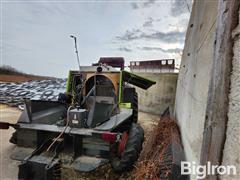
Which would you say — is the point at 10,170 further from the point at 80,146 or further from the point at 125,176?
the point at 125,176

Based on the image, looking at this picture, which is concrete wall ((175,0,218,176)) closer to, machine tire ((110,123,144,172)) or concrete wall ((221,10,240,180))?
concrete wall ((221,10,240,180))

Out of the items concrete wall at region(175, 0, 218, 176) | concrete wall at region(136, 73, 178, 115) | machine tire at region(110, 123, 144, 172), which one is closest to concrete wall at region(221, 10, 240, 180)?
concrete wall at region(175, 0, 218, 176)

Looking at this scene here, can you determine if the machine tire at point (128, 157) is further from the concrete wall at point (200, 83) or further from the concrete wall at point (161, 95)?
the concrete wall at point (161, 95)

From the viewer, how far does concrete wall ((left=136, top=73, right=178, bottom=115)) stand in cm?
849

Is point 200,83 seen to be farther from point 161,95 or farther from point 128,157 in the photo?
point 161,95

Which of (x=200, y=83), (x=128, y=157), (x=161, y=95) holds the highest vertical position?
(x=200, y=83)

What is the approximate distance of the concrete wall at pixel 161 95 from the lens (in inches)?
334

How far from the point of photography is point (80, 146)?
274 centimetres

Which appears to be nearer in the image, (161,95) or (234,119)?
(234,119)

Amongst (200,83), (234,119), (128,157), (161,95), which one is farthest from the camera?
(161,95)

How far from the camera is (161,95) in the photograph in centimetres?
870

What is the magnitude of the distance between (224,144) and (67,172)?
242 centimetres

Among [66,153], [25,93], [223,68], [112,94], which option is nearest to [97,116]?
[112,94]

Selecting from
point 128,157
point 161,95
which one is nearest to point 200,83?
point 128,157
